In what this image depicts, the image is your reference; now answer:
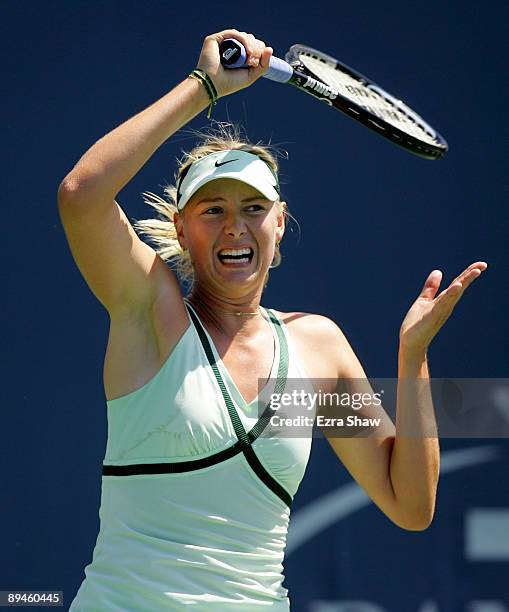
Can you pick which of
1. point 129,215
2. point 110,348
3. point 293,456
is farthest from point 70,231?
point 129,215

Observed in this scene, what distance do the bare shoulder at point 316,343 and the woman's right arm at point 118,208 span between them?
371mm

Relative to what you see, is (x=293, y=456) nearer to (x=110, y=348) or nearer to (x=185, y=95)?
(x=110, y=348)

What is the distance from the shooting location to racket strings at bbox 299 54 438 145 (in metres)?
3.19

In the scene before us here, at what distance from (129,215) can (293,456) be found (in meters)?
1.75

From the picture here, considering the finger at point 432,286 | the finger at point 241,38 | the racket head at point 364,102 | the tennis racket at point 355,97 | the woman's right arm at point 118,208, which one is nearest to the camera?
the woman's right arm at point 118,208

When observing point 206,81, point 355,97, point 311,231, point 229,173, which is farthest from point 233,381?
point 311,231

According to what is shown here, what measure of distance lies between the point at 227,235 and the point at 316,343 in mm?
356

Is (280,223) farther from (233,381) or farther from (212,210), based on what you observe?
(233,381)

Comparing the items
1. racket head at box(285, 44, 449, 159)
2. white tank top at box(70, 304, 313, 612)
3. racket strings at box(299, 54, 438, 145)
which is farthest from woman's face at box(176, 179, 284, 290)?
racket strings at box(299, 54, 438, 145)

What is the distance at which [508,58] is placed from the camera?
4.21m

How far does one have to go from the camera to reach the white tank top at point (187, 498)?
2312 millimetres

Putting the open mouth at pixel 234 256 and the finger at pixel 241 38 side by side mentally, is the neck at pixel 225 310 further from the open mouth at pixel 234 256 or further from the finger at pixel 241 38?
the finger at pixel 241 38

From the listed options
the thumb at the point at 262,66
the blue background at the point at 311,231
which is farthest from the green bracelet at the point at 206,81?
the blue background at the point at 311,231

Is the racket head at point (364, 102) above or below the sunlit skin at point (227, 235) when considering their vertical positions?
above
